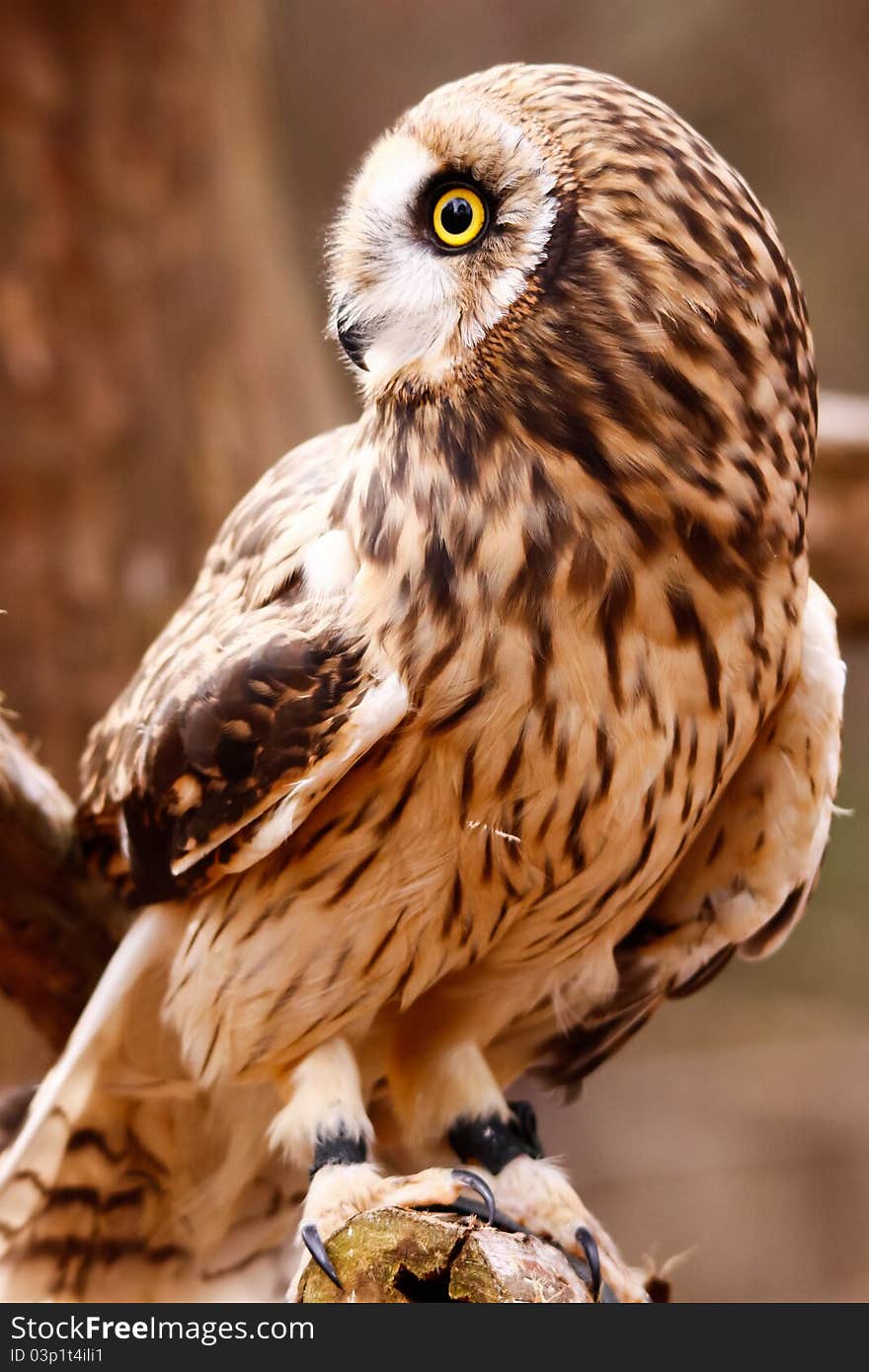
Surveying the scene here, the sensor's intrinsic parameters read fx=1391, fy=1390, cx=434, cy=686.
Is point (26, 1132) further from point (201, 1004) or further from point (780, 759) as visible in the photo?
point (780, 759)

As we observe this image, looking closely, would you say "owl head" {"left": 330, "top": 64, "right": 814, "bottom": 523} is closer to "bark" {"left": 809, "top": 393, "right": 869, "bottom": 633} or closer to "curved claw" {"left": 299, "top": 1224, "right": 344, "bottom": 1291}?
"curved claw" {"left": 299, "top": 1224, "right": 344, "bottom": 1291}

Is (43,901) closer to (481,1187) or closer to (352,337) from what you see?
(481,1187)

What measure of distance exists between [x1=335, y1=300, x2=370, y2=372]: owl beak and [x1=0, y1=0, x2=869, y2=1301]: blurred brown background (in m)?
0.17

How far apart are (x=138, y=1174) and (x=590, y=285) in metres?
1.09

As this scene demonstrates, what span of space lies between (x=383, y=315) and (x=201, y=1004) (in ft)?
2.19

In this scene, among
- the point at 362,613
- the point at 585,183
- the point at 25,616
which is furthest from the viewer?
the point at 25,616

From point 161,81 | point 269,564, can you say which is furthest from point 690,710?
point 161,81

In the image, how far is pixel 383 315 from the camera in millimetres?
1171

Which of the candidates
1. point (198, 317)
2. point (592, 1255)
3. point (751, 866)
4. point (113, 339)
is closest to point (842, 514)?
point (751, 866)

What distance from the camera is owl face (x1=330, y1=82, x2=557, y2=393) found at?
3.49 ft

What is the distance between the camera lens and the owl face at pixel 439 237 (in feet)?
3.49

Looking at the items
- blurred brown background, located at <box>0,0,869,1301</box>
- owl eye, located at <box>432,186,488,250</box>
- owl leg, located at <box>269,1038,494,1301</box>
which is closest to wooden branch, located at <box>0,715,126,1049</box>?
owl leg, located at <box>269,1038,494,1301</box>

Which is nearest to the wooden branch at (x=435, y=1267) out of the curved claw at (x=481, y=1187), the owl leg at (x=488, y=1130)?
the curved claw at (x=481, y=1187)

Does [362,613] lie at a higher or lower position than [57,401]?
lower
